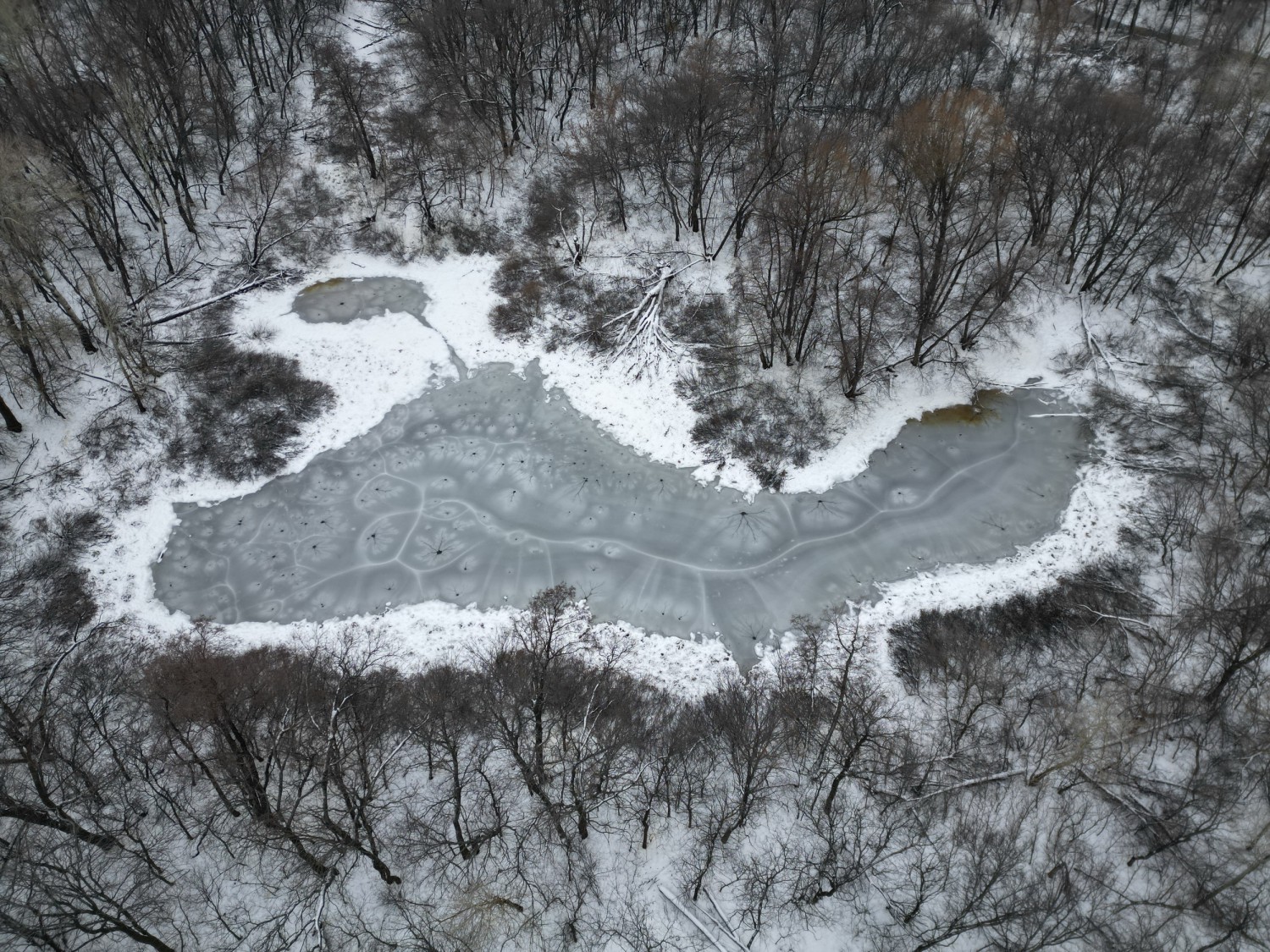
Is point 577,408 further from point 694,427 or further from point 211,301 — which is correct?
point 211,301

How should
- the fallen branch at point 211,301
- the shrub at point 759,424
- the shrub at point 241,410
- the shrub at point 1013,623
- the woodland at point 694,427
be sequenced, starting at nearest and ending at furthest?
the woodland at point 694,427, the shrub at point 1013,623, the shrub at point 241,410, the shrub at point 759,424, the fallen branch at point 211,301

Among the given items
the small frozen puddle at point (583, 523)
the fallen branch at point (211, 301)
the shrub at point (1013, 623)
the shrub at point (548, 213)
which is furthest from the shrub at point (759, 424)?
the fallen branch at point (211, 301)

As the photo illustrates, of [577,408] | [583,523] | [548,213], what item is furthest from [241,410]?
[548,213]

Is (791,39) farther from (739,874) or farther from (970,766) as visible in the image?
(739,874)

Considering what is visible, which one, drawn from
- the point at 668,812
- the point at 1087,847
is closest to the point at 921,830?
the point at 1087,847

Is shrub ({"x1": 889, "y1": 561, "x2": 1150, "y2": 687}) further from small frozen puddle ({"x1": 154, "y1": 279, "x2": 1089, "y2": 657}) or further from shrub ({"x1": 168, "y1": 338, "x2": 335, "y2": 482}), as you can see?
shrub ({"x1": 168, "y1": 338, "x2": 335, "y2": 482})

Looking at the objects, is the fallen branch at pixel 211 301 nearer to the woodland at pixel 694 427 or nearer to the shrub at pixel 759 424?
the woodland at pixel 694 427

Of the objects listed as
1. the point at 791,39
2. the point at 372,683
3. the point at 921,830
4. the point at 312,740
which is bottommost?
the point at 921,830
